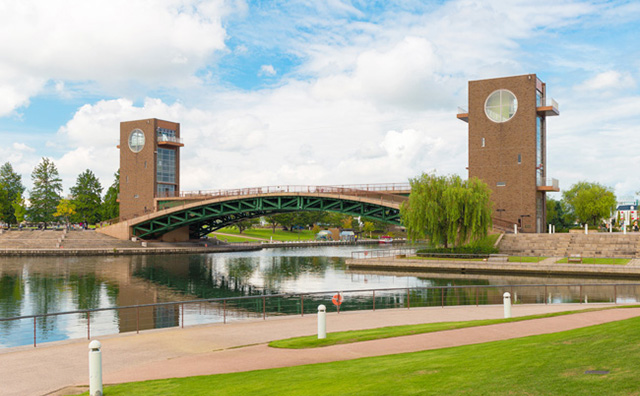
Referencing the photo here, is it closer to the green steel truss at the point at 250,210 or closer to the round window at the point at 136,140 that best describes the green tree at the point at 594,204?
the green steel truss at the point at 250,210

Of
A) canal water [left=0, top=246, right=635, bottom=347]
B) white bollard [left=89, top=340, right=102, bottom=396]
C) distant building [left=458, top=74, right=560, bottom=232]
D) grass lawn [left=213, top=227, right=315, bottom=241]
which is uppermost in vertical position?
distant building [left=458, top=74, right=560, bottom=232]

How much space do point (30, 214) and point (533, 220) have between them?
91084mm

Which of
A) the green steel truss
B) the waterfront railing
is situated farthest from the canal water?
the green steel truss

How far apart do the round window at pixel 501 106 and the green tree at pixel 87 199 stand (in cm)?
7720

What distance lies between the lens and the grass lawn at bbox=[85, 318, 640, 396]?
25.8 ft

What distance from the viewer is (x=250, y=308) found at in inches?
1239

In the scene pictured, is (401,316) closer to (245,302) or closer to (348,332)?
(348,332)

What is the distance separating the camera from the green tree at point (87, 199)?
10931 centimetres

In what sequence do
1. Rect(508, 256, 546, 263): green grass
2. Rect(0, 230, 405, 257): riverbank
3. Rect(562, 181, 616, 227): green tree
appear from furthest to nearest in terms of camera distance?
Rect(562, 181, 616, 227): green tree, Rect(0, 230, 405, 257): riverbank, Rect(508, 256, 546, 263): green grass

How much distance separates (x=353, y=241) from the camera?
136 m

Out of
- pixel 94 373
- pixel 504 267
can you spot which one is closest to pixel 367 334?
pixel 94 373

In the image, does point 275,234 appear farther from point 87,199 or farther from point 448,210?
point 448,210

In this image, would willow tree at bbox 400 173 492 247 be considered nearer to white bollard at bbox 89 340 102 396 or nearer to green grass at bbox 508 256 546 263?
green grass at bbox 508 256 546 263

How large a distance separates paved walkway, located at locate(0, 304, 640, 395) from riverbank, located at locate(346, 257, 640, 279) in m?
25.3
